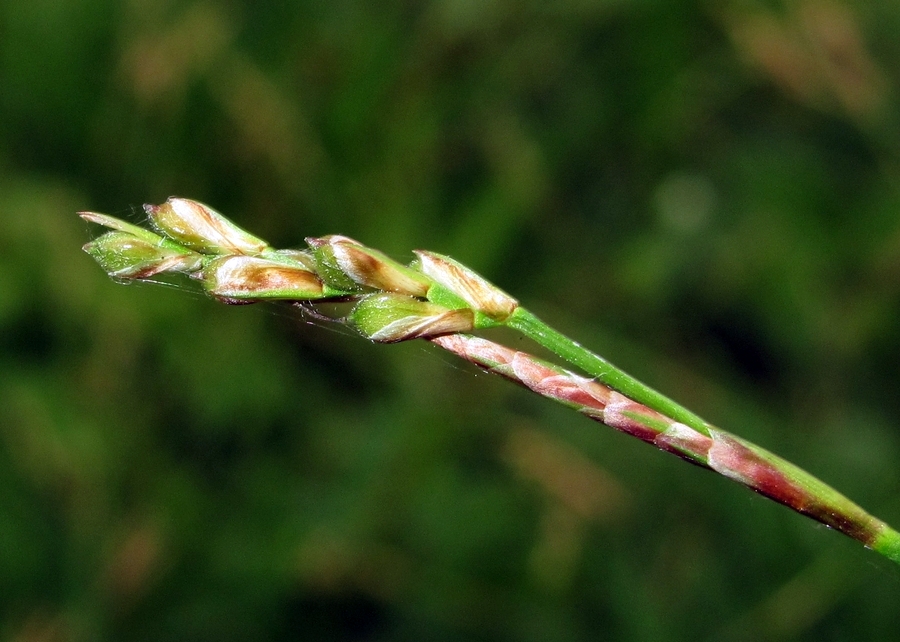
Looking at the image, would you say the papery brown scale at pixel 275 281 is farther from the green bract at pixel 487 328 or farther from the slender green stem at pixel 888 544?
the slender green stem at pixel 888 544

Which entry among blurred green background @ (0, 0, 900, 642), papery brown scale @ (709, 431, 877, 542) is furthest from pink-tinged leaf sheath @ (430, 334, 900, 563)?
blurred green background @ (0, 0, 900, 642)

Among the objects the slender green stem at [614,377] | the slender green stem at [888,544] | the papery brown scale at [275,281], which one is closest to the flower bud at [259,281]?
the papery brown scale at [275,281]

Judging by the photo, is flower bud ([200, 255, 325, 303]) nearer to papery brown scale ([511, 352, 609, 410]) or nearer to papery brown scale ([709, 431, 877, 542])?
papery brown scale ([511, 352, 609, 410])

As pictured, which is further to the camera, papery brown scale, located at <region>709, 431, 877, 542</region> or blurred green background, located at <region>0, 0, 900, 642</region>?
blurred green background, located at <region>0, 0, 900, 642</region>

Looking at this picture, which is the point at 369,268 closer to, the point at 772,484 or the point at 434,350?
the point at 772,484

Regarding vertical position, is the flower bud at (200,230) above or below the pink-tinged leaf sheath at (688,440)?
below

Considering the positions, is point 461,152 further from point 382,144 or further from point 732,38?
point 732,38
